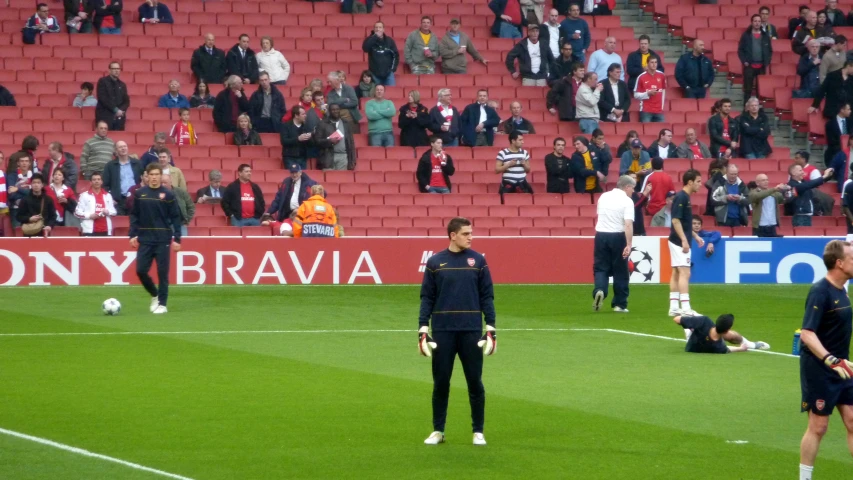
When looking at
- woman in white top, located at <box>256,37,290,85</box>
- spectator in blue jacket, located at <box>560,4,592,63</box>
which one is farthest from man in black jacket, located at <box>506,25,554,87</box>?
woman in white top, located at <box>256,37,290,85</box>

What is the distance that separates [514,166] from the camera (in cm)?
2683

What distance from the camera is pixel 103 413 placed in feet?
38.0

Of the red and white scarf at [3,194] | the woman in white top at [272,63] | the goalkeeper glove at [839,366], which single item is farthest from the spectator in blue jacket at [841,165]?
the goalkeeper glove at [839,366]

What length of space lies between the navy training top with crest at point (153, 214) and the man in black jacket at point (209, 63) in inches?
383

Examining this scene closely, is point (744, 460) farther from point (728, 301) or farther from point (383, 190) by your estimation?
point (383, 190)

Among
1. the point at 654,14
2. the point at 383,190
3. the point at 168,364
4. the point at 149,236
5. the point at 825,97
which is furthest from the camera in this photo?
the point at 654,14

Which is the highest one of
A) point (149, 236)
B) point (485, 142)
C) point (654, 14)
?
point (654, 14)

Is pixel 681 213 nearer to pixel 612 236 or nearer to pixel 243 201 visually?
pixel 612 236

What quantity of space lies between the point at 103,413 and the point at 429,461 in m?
3.47

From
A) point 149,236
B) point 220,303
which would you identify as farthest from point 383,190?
point 149,236

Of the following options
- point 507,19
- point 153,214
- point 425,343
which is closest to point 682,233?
point 153,214

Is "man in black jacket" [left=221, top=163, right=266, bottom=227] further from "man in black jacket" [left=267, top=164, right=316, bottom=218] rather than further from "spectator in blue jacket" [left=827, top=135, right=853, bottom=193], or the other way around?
"spectator in blue jacket" [left=827, top=135, right=853, bottom=193]

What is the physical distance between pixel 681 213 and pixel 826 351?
385 inches

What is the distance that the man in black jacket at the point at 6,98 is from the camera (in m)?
27.0
